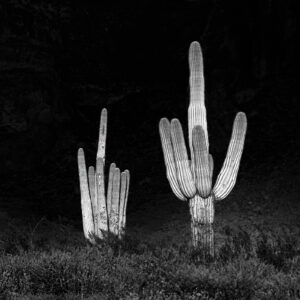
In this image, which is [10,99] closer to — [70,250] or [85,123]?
[85,123]

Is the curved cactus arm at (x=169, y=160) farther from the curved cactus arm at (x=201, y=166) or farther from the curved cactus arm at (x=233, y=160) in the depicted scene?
the curved cactus arm at (x=233, y=160)

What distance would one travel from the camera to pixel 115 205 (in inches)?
396

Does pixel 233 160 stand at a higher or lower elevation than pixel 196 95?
lower

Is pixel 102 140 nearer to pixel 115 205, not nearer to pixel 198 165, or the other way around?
pixel 115 205

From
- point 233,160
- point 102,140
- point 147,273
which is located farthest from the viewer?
point 102,140

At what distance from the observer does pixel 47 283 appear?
21.4 feet

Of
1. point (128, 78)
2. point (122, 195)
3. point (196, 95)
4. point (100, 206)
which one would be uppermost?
point (128, 78)

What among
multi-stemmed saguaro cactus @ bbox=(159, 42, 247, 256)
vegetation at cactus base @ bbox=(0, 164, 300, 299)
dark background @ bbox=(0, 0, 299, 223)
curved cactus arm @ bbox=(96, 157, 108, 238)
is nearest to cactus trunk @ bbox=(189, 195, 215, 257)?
multi-stemmed saguaro cactus @ bbox=(159, 42, 247, 256)

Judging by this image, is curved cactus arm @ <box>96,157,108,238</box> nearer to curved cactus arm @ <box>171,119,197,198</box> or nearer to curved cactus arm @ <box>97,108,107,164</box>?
curved cactus arm @ <box>97,108,107,164</box>

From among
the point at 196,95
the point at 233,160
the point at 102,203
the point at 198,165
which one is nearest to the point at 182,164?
the point at 198,165

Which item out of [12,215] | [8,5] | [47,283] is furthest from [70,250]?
[8,5]

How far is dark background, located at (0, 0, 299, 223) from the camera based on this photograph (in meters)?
17.9

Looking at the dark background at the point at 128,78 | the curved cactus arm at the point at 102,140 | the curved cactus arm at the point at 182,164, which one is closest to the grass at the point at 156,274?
the curved cactus arm at the point at 182,164

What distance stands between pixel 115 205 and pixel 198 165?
8.25 feet
